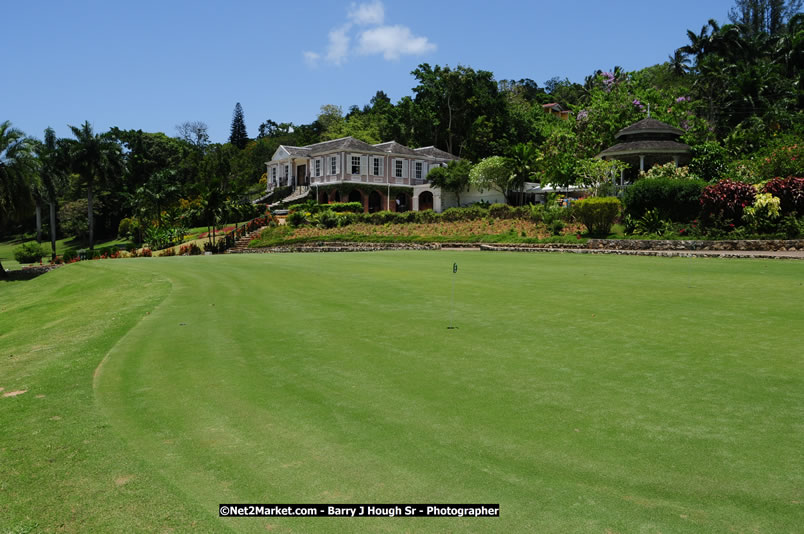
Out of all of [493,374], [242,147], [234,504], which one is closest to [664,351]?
[493,374]

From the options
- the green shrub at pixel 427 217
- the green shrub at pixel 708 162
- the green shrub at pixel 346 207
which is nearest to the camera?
the green shrub at pixel 708 162

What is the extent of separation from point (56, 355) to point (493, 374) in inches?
265

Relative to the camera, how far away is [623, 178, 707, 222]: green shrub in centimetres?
2632

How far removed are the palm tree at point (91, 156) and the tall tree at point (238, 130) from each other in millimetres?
56820

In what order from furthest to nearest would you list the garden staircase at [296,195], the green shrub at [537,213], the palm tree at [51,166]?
the garden staircase at [296,195], the palm tree at [51,166], the green shrub at [537,213]

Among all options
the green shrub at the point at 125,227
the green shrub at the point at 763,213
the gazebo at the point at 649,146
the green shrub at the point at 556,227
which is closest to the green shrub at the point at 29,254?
the green shrub at the point at 125,227

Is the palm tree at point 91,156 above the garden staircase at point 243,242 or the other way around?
above

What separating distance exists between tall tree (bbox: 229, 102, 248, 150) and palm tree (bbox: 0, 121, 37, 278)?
80.1 m

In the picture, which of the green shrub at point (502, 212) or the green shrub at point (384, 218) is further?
the green shrub at point (384, 218)

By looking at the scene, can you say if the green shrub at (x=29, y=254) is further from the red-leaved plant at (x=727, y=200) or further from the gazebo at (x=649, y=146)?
the red-leaved plant at (x=727, y=200)

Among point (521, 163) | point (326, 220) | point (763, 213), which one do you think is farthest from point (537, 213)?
point (326, 220)

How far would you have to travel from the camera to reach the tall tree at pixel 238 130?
115m

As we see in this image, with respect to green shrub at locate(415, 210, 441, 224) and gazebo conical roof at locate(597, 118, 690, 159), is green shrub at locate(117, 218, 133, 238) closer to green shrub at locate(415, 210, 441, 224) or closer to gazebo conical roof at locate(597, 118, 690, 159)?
green shrub at locate(415, 210, 441, 224)

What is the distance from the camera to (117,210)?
7262cm
